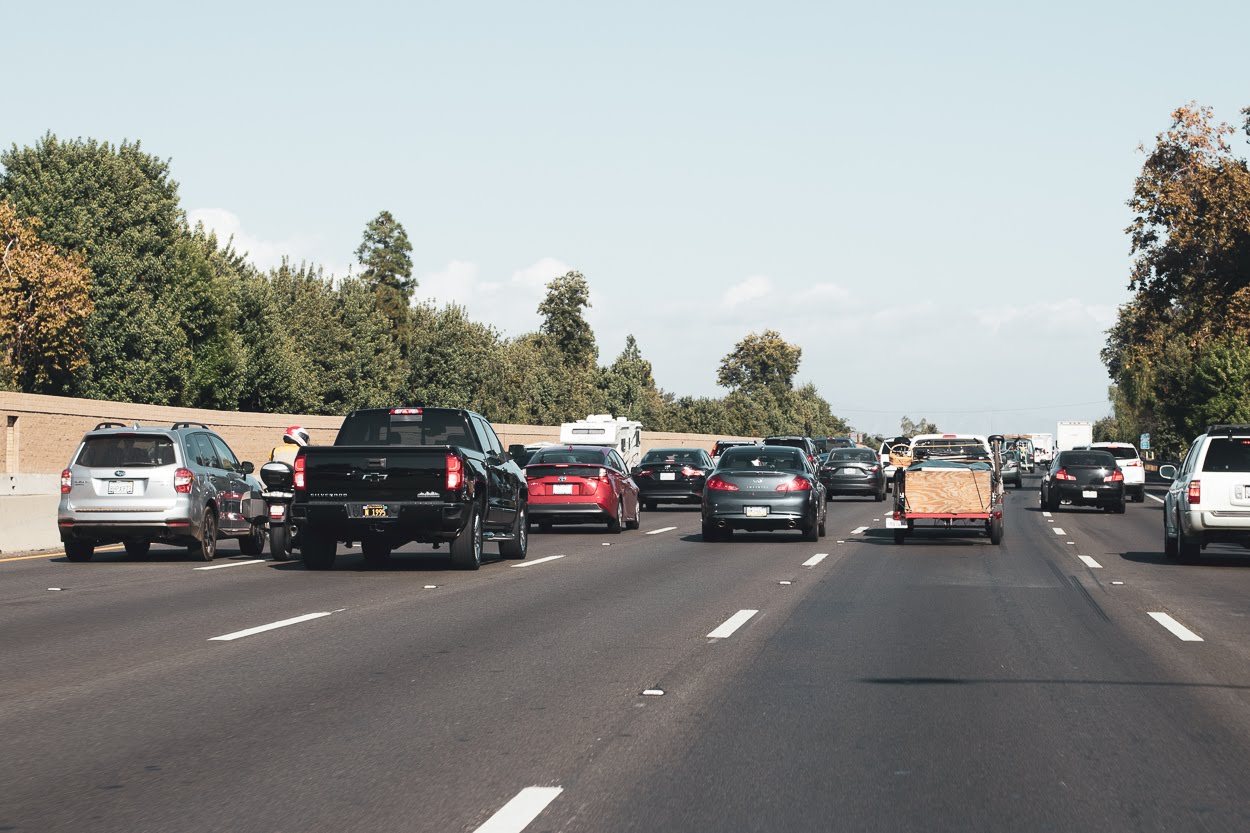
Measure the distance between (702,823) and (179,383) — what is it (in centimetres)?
5927

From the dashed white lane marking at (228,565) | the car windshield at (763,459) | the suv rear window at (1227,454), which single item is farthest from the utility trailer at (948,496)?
the dashed white lane marking at (228,565)

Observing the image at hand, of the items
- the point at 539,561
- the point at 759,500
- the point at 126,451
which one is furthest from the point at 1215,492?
the point at 126,451

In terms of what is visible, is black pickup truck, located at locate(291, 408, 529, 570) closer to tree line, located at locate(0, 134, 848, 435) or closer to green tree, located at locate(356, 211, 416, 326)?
tree line, located at locate(0, 134, 848, 435)

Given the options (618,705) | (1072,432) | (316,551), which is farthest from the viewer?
(1072,432)

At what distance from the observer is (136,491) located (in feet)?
65.4

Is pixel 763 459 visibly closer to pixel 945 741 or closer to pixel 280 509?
pixel 280 509

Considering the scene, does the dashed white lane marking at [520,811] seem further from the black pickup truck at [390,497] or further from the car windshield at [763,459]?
the car windshield at [763,459]

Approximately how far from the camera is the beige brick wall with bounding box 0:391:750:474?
1548 inches

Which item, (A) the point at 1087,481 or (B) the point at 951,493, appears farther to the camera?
(A) the point at 1087,481

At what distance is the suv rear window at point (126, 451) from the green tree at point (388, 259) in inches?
3911

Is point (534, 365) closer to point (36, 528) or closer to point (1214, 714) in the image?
point (36, 528)

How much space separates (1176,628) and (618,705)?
627 cm

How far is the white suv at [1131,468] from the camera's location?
160 ft

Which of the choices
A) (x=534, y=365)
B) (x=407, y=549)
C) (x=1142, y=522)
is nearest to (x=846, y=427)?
(x=534, y=365)
